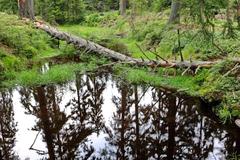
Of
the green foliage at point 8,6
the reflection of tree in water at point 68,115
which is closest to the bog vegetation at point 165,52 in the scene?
the reflection of tree in water at point 68,115

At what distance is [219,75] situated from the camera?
1116 centimetres

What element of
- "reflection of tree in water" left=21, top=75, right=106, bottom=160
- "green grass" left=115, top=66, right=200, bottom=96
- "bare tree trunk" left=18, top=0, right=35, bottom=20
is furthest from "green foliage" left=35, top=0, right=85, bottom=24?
"reflection of tree in water" left=21, top=75, right=106, bottom=160

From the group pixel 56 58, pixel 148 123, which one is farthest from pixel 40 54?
pixel 148 123

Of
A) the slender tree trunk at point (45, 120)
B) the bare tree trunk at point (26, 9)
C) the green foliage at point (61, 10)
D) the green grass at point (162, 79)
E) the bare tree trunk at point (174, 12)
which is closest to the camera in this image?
the slender tree trunk at point (45, 120)

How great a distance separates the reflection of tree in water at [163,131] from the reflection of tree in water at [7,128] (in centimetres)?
233

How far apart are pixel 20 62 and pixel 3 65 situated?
4.66 feet

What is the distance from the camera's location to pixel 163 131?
9.70m

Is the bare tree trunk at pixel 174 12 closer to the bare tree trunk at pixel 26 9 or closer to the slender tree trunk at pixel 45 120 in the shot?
the bare tree trunk at pixel 26 9

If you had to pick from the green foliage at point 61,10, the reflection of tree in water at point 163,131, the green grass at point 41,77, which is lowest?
the reflection of tree in water at point 163,131

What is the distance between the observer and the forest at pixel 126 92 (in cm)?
895

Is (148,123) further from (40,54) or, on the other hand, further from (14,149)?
(40,54)

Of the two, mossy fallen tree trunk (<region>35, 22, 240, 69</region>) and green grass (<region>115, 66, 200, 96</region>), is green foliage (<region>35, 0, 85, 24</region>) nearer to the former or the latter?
mossy fallen tree trunk (<region>35, 22, 240, 69</region>)

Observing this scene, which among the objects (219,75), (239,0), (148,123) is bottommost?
(148,123)

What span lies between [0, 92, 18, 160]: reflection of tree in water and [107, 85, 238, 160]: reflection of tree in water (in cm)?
233
